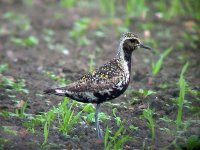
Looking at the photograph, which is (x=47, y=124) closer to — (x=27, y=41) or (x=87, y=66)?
(x=87, y=66)

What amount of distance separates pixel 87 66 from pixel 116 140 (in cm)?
348

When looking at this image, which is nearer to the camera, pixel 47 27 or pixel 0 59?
pixel 0 59

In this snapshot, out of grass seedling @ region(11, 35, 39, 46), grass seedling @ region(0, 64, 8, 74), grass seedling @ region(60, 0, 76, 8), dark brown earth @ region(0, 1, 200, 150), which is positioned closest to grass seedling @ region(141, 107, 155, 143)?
dark brown earth @ region(0, 1, 200, 150)

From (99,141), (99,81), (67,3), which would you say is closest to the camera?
(99,141)

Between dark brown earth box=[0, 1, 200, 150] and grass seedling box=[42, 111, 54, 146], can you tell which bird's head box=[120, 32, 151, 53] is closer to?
dark brown earth box=[0, 1, 200, 150]

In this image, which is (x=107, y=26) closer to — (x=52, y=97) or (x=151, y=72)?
(x=151, y=72)

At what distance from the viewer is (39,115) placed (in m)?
6.89

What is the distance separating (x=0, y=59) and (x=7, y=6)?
12.1 ft

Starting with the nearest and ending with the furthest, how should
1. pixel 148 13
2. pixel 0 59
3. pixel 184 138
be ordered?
pixel 184 138 → pixel 0 59 → pixel 148 13

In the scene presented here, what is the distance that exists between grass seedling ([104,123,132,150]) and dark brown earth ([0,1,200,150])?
5.0 inches

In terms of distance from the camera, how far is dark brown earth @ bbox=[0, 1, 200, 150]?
257 inches

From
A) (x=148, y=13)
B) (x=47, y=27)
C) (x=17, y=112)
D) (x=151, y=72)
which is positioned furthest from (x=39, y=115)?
(x=148, y=13)

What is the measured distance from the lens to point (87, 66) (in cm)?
984

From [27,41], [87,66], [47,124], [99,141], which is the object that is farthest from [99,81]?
[27,41]
